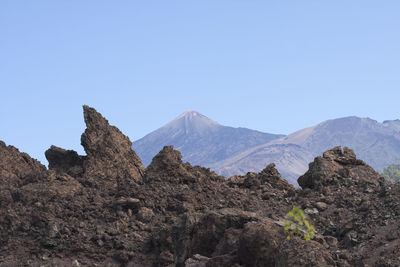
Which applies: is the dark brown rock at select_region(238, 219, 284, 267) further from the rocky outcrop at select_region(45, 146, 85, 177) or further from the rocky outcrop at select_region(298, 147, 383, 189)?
the rocky outcrop at select_region(45, 146, 85, 177)

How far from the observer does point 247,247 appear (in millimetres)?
17219

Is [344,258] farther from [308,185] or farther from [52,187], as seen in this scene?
[52,187]

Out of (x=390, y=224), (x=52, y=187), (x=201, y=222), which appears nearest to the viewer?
(x=201, y=222)

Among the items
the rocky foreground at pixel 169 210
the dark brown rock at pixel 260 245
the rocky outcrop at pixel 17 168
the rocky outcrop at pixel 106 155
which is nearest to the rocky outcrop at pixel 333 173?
the rocky foreground at pixel 169 210

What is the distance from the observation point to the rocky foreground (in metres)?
20.8

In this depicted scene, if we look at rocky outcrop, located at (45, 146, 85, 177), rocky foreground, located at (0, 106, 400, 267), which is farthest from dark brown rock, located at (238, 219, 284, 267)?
rocky outcrop, located at (45, 146, 85, 177)

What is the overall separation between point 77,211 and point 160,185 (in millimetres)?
3911

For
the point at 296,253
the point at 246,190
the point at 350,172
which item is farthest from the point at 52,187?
the point at 296,253

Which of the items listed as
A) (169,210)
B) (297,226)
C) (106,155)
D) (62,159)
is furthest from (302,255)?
(62,159)

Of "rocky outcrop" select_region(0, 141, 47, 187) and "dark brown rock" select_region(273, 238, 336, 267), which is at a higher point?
"rocky outcrop" select_region(0, 141, 47, 187)

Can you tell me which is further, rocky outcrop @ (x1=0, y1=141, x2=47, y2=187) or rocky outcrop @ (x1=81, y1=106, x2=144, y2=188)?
rocky outcrop @ (x1=0, y1=141, x2=47, y2=187)

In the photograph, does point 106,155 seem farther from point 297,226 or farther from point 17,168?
point 297,226

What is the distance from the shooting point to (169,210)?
27344 millimetres

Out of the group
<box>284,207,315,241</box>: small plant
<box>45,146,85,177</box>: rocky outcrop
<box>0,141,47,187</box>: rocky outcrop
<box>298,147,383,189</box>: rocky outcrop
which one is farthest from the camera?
<box>45,146,85,177</box>: rocky outcrop
